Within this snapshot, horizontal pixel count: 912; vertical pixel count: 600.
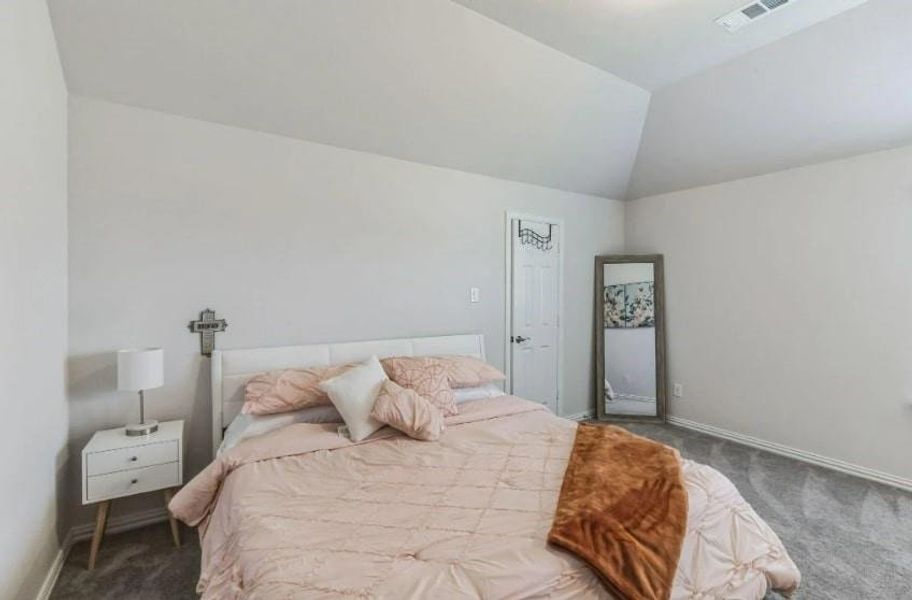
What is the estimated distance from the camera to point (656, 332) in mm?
4492

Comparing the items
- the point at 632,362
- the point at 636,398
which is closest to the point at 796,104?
the point at 632,362

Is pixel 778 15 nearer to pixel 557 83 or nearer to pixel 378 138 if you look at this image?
pixel 557 83

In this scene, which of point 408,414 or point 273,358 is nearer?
point 408,414

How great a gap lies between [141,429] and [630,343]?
4155 millimetres

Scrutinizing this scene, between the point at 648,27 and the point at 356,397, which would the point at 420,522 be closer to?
the point at 356,397

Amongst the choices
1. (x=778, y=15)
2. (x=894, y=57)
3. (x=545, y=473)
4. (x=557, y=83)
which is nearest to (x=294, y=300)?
(x=545, y=473)

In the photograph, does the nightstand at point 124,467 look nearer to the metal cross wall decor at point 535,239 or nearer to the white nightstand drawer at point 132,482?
the white nightstand drawer at point 132,482

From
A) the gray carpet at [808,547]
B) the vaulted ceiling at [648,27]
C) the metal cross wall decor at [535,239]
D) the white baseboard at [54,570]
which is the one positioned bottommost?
the gray carpet at [808,547]

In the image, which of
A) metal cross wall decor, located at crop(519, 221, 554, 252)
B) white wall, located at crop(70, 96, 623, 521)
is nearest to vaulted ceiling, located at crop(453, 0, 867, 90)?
white wall, located at crop(70, 96, 623, 521)

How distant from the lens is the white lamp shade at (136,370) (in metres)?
2.27

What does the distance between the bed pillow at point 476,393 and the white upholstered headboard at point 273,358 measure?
1.63ft

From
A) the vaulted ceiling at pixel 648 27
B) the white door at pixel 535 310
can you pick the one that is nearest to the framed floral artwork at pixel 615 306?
the white door at pixel 535 310

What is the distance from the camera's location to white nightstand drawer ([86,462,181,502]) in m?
2.15

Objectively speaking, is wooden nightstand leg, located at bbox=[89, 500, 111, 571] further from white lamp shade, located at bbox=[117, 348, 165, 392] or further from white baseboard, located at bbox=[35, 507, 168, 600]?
white lamp shade, located at bbox=[117, 348, 165, 392]
